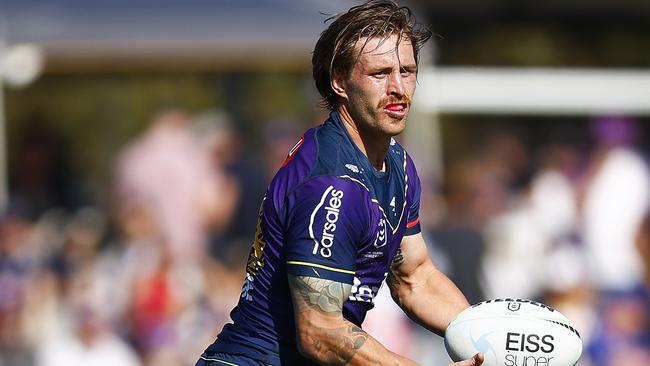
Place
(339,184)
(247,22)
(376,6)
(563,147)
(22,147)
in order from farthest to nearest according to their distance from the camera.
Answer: (563,147) → (22,147) → (247,22) → (376,6) → (339,184)

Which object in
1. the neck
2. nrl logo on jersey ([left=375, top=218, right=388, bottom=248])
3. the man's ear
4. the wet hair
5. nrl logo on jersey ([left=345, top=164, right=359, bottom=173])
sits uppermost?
the wet hair

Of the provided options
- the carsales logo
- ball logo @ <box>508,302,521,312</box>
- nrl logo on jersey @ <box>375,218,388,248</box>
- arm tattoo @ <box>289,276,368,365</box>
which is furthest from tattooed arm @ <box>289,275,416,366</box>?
ball logo @ <box>508,302,521,312</box>

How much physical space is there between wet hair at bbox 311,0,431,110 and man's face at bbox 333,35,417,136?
0.03 m

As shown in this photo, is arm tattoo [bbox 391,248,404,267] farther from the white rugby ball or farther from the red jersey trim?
the white rugby ball

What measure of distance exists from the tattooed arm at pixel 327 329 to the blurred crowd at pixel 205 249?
538cm

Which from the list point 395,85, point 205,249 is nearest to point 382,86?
point 395,85

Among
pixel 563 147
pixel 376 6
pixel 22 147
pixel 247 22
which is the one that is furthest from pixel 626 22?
pixel 376 6

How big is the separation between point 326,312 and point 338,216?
33 centimetres

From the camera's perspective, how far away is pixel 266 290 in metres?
4.93

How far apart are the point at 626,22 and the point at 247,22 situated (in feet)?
19.0

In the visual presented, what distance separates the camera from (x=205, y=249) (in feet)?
37.1

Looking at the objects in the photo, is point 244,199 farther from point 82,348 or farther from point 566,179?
point 566,179

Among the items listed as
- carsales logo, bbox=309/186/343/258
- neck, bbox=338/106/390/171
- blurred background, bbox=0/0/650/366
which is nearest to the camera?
carsales logo, bbox=309/186/343/258

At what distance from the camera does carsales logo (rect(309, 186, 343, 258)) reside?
4.63 meters
